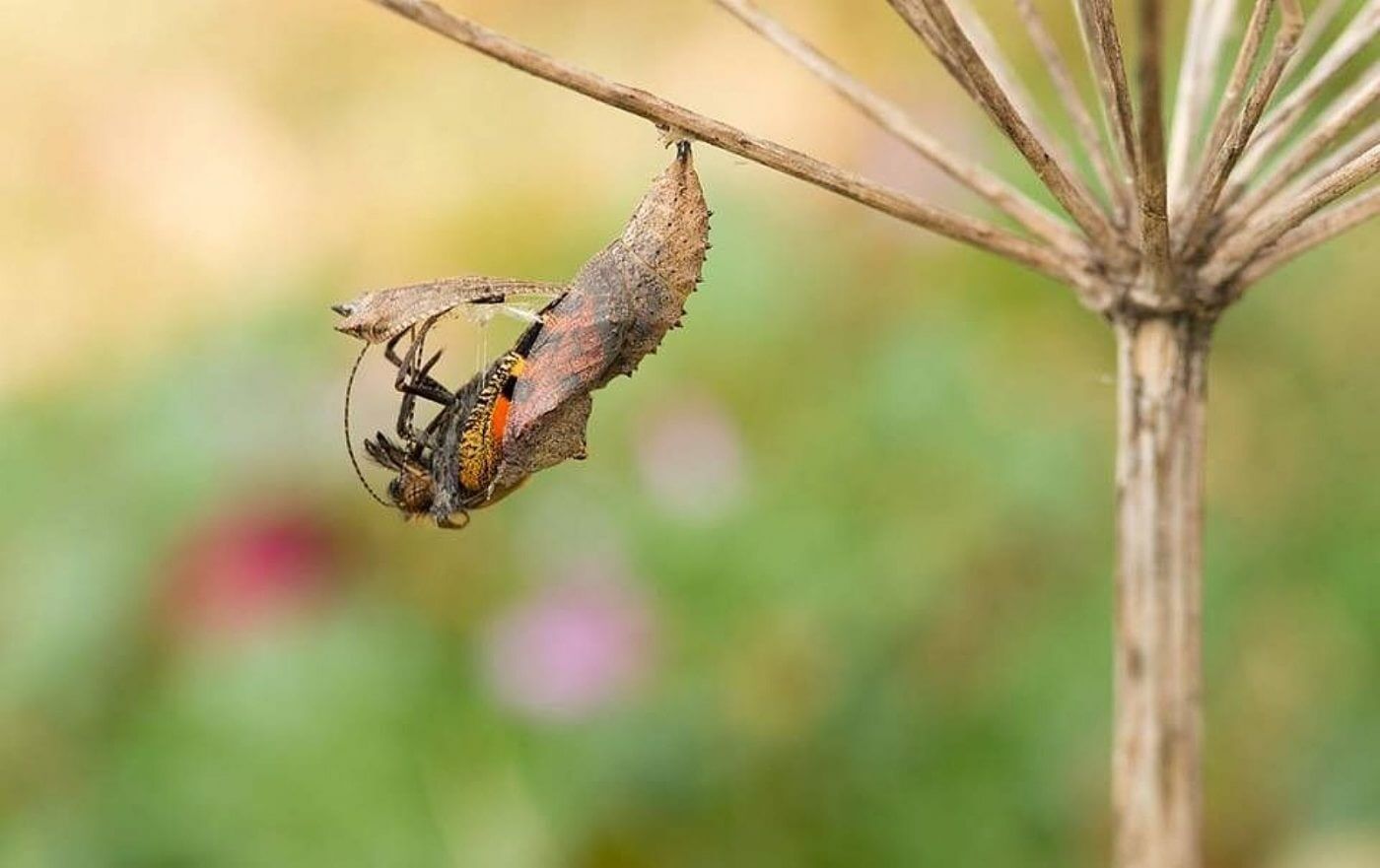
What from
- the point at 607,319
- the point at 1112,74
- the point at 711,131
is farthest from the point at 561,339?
the point at 1112,74

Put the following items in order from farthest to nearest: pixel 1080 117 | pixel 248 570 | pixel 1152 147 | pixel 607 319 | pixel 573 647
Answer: pixel 248 570
pixel 573 647
pixel 1080 117
pixel 607 319
pixel 1152 147

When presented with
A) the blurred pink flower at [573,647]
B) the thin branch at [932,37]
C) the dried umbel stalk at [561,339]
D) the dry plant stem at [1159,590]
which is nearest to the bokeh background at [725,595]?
the blurred pink flower at [573,647]

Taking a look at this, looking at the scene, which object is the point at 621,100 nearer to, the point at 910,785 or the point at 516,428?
the point at 516,428

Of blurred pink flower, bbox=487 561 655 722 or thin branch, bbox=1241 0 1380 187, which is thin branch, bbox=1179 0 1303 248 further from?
blurred pink flower, bbox=487 561 655 722

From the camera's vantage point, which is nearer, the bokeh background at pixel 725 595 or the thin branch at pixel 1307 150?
the thin branch at pixel 1307 150

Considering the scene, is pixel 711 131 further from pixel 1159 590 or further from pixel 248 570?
pixel 248 570

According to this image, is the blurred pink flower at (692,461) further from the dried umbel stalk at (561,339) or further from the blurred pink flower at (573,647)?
the dried umbel stalk at (561,339)
